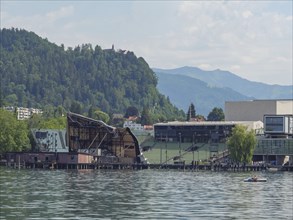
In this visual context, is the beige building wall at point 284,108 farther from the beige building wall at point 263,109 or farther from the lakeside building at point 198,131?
the lakeside building at point 198,131

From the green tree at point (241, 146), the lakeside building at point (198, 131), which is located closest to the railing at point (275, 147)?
the lakeside building at point (198, 131)

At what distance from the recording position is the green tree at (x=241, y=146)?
16100cm

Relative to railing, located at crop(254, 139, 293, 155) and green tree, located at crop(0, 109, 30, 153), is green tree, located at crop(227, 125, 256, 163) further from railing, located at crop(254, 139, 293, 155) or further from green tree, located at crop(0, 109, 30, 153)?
green tree, located at crop(0, 109, 30, 153)

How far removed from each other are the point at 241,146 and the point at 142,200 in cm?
9118

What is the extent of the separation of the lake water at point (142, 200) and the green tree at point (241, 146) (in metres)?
63.4

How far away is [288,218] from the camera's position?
58250 mm

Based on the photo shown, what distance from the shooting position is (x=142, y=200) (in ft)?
235

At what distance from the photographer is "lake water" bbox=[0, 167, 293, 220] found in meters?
59.3

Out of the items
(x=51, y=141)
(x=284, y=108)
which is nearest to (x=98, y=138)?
(x=51, y=141)

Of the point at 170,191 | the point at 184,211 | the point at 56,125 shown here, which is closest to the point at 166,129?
the point at 56,125

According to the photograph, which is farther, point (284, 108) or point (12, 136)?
point (284, 108)

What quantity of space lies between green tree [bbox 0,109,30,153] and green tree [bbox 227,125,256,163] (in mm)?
34986

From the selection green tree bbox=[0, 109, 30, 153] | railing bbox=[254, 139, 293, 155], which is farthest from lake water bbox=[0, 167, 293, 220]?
railing bbox=[254, 139, 293, 155]

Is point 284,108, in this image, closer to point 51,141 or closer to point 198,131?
point 198,131
